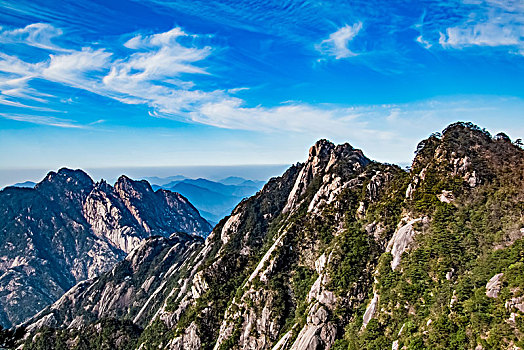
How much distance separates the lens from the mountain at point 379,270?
50.0 meters

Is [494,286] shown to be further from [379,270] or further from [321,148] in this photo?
[321,148]

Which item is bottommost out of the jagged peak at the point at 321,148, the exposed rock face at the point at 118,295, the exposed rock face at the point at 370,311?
the exposed rock face at the point at 118,295

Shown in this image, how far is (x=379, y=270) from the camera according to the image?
69.1 metres

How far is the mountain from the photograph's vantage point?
50.0 m

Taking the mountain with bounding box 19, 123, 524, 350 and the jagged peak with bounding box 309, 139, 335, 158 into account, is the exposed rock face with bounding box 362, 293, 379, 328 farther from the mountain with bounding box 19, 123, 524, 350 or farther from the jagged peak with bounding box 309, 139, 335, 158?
the jagged peak with bounding box 309, 139, 335, 158

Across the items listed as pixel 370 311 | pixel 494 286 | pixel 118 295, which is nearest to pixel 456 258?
pixel 494 286

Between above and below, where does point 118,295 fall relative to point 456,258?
below

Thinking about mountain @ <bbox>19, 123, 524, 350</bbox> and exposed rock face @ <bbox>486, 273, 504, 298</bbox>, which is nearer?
exposed rock face @ <bbox>486, 273, 504, 298</bbox>

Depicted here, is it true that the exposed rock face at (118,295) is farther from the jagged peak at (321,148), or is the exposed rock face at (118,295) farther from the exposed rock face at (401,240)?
the exposed rock face at (401,240)

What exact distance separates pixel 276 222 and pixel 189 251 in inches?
2815

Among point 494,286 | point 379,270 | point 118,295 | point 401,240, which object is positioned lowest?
point 118,295

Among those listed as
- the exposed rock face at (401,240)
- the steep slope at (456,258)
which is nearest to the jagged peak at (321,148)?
the steep slope at (456,258)

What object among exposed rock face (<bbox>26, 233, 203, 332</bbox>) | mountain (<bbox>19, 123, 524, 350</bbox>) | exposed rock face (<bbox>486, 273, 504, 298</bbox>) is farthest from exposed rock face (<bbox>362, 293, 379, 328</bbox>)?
exposed rock face (<bbox>26, 233, 203, 332</bbox>)

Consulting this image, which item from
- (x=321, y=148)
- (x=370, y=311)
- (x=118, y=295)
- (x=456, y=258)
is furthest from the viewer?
(x=118, y=295)
